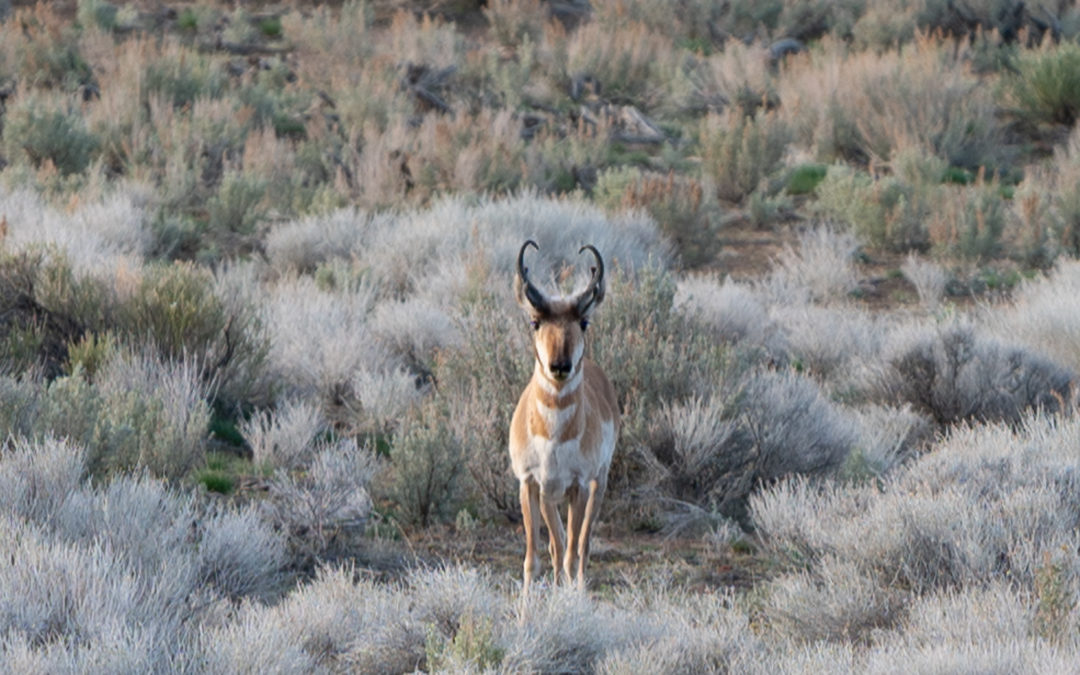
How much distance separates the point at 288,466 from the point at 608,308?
221 centimetres

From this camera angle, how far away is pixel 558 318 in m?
5.38

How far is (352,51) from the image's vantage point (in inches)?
900

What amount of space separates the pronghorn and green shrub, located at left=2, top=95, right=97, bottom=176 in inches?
440

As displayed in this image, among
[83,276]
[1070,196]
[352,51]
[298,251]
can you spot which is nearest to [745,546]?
[83,276]

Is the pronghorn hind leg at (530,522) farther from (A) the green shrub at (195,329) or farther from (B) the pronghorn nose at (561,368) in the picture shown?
(A) the green shrub at (195,329)

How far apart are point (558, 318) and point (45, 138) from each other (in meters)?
11.9

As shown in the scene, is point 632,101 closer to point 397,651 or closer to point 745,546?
point 745,546

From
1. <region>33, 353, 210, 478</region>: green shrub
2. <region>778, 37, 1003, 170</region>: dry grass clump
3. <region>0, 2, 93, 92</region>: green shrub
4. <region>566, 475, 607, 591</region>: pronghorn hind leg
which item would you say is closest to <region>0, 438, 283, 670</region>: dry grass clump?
<region>33, 353, 210, 478</region>: green shrub

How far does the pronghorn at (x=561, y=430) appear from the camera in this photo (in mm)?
5367

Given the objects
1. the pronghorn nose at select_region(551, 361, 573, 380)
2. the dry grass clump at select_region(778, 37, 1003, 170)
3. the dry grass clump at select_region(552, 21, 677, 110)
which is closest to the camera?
the pronghorn nose at select_region(551, 361, 573, 380)

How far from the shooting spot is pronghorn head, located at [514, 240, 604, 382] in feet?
17.5

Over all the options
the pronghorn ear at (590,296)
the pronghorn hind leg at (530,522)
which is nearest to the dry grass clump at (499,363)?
the pronghorn hind leg at (530,522)

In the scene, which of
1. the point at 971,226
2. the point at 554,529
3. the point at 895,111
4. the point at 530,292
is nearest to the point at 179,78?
the point at 895,111

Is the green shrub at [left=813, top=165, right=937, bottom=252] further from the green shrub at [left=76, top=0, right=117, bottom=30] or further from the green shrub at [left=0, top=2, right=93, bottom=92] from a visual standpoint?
the green shrub at [left=76, top=0, right=117, bottom=30]
